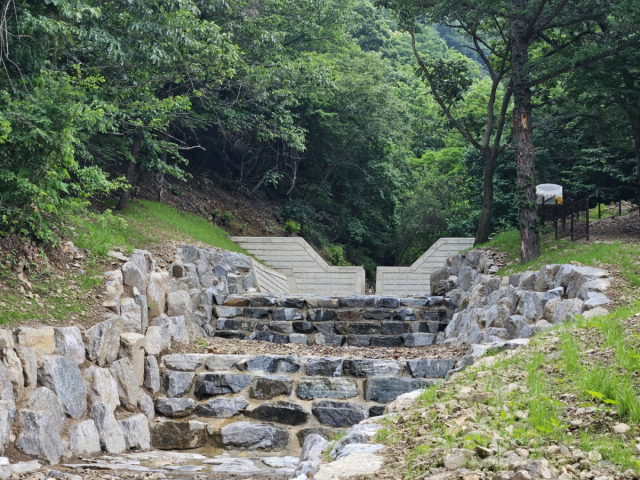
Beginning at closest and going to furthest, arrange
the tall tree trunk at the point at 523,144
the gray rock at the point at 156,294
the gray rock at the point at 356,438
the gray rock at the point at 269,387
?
1. the gray rock at the point at 356,438
2. the gray rock at the point at 269,387
3. the gray rock at the point at 156,294
4. the tall tree trunk at the point at 523,144

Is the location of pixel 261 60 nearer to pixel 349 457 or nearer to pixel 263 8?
pixel 263 8

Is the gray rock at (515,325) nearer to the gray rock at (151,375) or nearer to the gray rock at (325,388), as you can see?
the gray rock at (325,388)

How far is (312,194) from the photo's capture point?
24.7 metres

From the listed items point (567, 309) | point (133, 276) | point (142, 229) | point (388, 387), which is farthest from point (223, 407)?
point (142, 229)

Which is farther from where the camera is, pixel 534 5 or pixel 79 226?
pixel 534 5

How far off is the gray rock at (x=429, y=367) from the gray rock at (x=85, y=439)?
4.09 meters

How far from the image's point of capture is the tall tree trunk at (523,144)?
12.7 meters

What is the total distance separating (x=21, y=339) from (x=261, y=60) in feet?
43.6

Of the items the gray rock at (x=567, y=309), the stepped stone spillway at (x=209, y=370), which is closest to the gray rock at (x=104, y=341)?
the stepped stone spillway at (x=209, y=370)

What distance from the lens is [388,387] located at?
8148mm

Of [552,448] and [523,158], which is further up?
[523,158]

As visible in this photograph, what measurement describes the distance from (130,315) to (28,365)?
2457mm

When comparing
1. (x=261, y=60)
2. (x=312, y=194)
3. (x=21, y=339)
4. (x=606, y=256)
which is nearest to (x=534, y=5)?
(x=606, y=256)

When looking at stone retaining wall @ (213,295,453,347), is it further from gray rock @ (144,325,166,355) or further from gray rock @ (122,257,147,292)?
gray rock @ (122,257,147,292)
